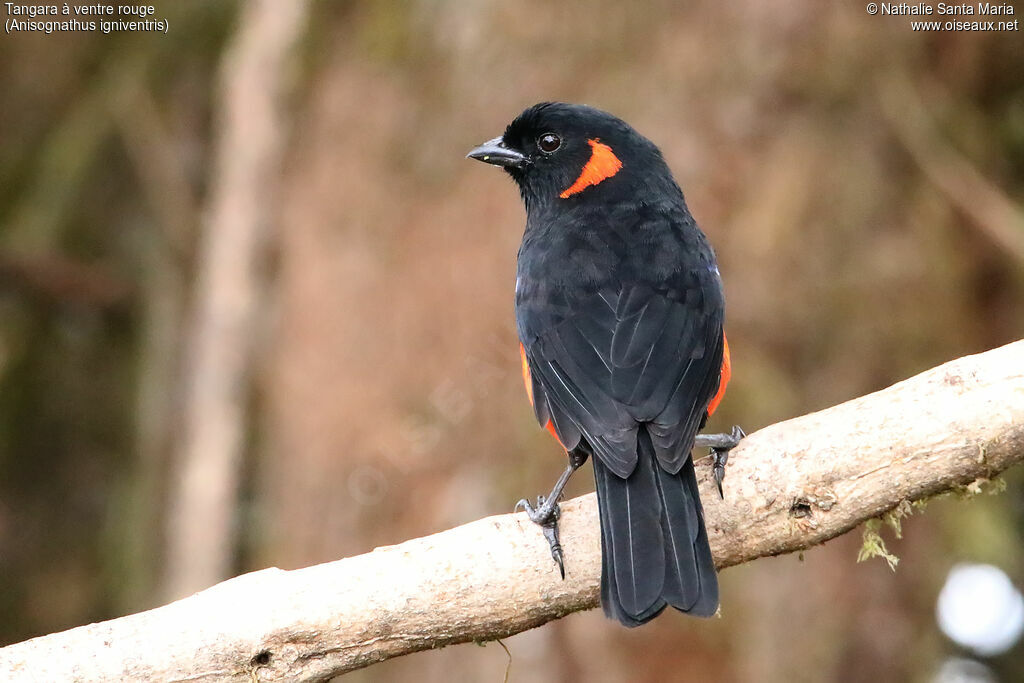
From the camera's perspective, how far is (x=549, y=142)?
4.27 m

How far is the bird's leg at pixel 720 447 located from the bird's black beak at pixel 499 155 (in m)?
1.41

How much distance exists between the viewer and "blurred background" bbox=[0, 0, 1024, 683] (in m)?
5.21

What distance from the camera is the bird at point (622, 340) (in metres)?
2.91

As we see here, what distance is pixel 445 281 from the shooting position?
18.8 ft

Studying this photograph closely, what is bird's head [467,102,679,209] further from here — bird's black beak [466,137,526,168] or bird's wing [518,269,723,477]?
bird's wing [518,269,723,477]

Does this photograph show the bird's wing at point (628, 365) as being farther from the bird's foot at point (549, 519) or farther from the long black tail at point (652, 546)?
the bird's foot at point (549, 519)

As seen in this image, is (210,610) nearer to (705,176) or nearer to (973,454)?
(973,454)

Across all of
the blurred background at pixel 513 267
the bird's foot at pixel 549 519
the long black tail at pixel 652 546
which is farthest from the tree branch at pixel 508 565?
the blurred background at pixel 513 267

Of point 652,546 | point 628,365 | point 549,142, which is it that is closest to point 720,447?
point 628,365

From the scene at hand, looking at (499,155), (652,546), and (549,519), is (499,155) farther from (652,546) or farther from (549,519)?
(652,546)

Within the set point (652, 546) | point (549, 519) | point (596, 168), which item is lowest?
point (652, 546)

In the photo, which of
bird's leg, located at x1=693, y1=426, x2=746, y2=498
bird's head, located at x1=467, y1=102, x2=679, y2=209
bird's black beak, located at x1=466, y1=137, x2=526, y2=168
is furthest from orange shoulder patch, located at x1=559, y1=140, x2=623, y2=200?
bird's leg, located at x1=693, y1=426, x2=746, y2=498

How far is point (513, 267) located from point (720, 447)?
2.51m

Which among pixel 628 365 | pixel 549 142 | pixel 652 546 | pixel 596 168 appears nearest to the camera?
pixel 652 546
